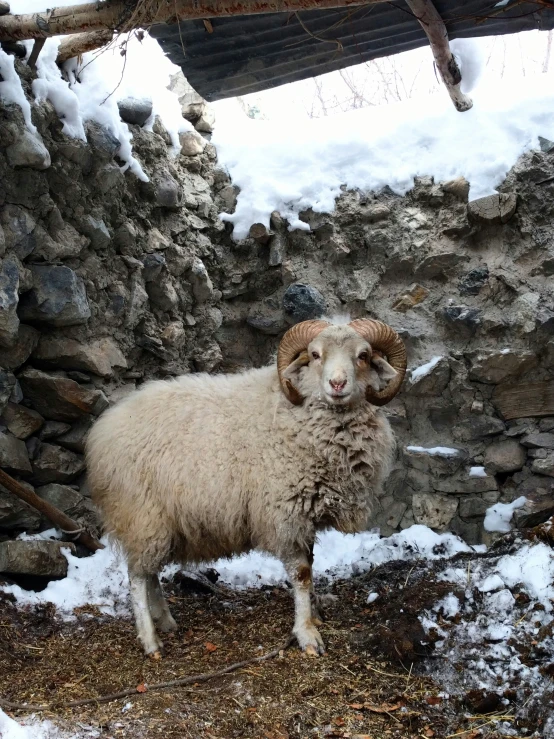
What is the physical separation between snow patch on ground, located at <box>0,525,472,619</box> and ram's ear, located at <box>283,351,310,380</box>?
1304mm

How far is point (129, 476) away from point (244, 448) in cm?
80

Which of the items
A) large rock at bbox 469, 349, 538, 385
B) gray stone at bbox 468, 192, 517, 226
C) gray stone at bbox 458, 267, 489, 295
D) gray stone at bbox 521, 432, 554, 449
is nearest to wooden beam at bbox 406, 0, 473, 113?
gray stone at bbox 468, 192, 517, 226

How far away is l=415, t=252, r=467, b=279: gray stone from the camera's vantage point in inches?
254

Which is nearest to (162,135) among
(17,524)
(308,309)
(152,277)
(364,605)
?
(152,277)

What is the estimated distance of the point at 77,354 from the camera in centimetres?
511

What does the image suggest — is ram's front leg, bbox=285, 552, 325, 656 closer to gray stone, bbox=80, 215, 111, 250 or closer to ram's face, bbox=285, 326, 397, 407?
ram's face, bbox=285, 326, 397, 407

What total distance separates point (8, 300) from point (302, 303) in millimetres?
2970

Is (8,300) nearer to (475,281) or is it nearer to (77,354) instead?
(77,354)

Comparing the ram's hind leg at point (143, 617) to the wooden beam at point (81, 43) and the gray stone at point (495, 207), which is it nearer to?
the wooden beam at point (81, 43)

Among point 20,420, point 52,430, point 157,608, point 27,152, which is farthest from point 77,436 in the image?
point 27,152

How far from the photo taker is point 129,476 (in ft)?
14.8

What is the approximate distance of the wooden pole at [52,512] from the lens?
14.8 feet

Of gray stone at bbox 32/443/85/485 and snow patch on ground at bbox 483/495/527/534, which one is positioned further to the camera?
snow patch on ground at bbox 483/495/527/534

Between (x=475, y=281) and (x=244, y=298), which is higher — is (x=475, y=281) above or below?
above
